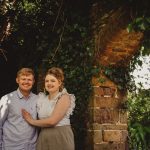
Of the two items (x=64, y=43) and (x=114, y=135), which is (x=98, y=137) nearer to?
(x=114, y=135)

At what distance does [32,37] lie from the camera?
623 centimetres

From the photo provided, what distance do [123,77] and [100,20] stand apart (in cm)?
89

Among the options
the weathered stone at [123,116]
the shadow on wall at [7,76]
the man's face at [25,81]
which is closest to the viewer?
the man's face at [25,81]

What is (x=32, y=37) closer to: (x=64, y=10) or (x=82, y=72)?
(x=64, y=10)

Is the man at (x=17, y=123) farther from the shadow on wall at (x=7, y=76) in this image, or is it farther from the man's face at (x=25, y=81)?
the shadow on wall at (x=7, y=76)

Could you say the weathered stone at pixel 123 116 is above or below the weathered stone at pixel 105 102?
below

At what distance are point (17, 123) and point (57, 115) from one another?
48 cm

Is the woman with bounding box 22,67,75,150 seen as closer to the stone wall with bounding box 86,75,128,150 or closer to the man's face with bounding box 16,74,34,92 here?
the man's face with bounding box 16,74,34,92

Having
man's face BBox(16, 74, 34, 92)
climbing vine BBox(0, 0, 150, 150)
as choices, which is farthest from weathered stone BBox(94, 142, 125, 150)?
man's face BBox(16, 74, 34, 92)

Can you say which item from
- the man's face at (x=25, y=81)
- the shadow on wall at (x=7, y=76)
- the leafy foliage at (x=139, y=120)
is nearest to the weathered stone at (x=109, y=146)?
the leafy foliage at (x=139, y=120)

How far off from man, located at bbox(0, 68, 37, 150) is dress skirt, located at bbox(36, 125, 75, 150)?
12cm

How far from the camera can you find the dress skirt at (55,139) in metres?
4.20

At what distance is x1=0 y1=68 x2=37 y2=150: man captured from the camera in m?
4.24

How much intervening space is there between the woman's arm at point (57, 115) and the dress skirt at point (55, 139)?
0.38ft
